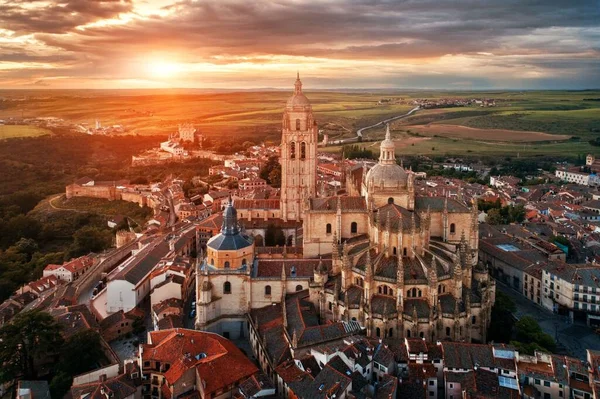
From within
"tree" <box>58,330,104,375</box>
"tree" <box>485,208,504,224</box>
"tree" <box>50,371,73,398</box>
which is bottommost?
"tree" <box>50,371,73,398</box>

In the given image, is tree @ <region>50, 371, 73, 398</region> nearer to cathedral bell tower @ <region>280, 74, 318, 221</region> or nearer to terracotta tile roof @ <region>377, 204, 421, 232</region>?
terracotta tile roof @ <region>377, 204, 421, 232</region>

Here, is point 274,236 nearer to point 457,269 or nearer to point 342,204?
point 342,204

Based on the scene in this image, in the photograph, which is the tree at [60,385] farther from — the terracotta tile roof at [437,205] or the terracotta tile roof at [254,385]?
the terracotta tile roof at [437,205]

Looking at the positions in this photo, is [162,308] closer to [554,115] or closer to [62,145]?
[62,145]

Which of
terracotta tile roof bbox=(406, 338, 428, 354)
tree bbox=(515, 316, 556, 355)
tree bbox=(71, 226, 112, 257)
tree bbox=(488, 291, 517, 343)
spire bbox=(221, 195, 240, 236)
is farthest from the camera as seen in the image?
tree bbox=(71, 226, 112, 257)

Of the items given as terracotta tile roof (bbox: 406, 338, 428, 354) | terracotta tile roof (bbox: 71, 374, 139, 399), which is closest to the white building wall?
terracotta tile roof (bbox: 71, 374, 139, 399)

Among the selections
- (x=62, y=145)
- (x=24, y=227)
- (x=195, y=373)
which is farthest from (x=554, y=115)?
(x=195, y=373)

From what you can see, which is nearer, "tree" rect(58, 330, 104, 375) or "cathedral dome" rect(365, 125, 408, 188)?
"tree" rect(58, 330, 104, 375)
